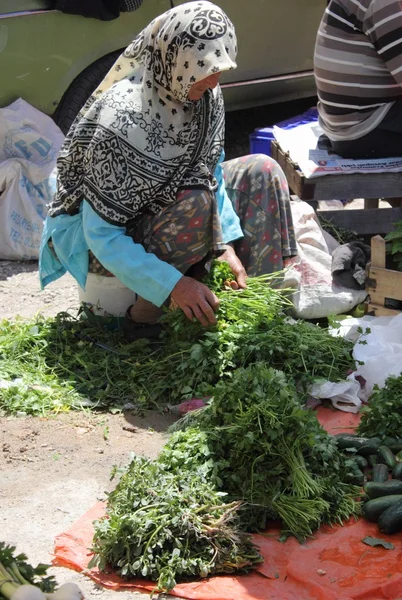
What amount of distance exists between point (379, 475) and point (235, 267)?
1.37 meters

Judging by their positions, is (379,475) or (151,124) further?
(151,124)

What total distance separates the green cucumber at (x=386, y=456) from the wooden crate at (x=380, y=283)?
113cm

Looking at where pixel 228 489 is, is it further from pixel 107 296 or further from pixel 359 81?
pixel 359 81

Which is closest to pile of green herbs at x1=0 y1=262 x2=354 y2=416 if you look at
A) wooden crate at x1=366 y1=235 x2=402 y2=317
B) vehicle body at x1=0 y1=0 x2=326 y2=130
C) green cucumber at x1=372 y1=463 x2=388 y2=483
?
wooden crate at x1=366 y1=235 x2=402 y2=317

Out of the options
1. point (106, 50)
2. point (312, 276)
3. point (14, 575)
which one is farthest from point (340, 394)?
point (106, 50)

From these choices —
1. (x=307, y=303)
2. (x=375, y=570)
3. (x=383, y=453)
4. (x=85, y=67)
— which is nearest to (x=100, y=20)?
(x=85, y=67)

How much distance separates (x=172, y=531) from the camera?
270 cm

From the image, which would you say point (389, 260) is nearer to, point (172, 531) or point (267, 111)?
point (172, 531)

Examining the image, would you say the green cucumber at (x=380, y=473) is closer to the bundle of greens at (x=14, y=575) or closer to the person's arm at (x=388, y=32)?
the bundle of greens at (x=14, y=575)

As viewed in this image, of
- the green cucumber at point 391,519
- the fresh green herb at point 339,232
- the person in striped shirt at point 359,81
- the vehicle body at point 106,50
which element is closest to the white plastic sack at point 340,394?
the green cucumber at point 391,519

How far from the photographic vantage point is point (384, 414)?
11.2 feet

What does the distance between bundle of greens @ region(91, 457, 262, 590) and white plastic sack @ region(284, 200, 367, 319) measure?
1700 millimetres

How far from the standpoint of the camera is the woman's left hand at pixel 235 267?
413cm

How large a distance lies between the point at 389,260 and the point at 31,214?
2387mm
